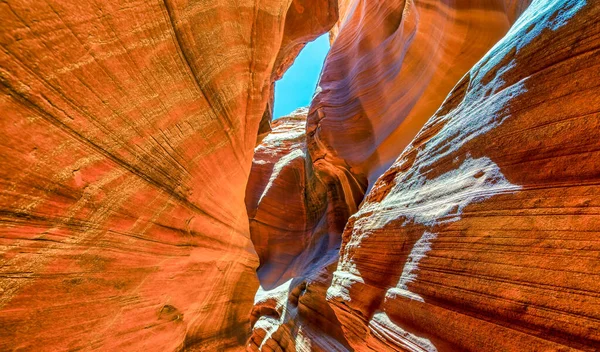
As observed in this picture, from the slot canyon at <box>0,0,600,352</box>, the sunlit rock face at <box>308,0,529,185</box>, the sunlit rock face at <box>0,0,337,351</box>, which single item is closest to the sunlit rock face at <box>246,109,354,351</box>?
the sunlit rock face at <box>308,0,529,185</box>

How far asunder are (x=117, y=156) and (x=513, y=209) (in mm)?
2917

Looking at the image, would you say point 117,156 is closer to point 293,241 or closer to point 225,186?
point 225,186

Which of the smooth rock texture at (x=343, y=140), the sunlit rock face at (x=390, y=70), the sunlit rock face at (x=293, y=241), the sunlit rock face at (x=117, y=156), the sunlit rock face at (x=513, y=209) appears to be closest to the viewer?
the sunlit rock face at (x=513, y=209)

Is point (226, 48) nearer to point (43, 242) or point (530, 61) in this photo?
point (43, 242)

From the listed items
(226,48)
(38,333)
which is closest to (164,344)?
(38,333)

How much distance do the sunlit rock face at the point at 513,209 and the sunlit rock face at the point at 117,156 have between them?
2487 mm

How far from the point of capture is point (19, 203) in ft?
5.56

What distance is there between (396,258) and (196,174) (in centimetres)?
248

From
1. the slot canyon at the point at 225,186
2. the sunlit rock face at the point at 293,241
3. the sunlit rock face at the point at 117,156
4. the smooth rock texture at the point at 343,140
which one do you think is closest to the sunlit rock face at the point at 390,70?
the smooth rock texture at the point at 343,140

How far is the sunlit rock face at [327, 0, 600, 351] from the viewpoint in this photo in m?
1.38

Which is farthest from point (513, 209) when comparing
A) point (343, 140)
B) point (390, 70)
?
point (343, 140)

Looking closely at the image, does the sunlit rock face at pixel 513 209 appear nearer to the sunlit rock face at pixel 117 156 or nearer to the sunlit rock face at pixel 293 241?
the sunlit rock face at pixel 117 156

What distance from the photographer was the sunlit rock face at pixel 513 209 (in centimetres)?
138

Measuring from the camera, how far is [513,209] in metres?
1.64
